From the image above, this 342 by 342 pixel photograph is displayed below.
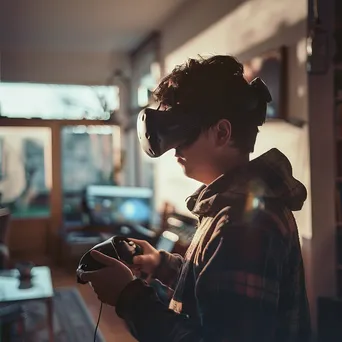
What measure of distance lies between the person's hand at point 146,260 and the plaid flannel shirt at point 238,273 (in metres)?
0.09

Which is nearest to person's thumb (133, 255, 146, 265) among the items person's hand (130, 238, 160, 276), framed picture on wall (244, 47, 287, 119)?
person's hand (130, 238, 160, 276)

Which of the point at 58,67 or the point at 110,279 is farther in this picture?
the point at 58,67

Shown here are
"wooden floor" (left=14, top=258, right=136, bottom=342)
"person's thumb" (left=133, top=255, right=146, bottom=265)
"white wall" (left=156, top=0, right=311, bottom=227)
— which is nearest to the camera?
"person's thumb" (left=133, top=255, right=146, bottom=265)

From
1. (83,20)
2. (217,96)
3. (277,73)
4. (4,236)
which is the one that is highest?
(83,20)

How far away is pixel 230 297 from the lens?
513 millimetres

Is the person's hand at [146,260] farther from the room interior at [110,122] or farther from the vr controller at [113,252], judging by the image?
the room interior at [110,122]

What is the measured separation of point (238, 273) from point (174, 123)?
0.19 meters

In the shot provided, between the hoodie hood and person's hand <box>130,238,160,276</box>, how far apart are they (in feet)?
0.42

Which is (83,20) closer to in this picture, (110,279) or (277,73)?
(277,73)

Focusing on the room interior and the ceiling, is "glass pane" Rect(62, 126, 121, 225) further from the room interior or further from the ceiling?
the ceiling

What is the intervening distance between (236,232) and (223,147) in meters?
0.12

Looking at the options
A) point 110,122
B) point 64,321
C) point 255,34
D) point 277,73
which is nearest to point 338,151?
point 277,73

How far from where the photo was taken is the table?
1.98 m

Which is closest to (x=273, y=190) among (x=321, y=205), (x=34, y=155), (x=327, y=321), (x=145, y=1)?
(x=327, y=321)
